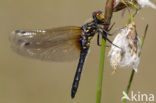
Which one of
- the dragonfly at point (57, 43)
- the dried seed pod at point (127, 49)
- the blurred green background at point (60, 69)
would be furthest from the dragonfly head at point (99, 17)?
the blurred green background at point (60, 69)

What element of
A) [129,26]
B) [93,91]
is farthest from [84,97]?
[129,26]

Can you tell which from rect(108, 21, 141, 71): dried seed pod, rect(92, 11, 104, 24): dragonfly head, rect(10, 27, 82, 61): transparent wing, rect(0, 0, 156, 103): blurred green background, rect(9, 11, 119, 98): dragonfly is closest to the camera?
rect(108, 21, 141, 71): dried seed pod

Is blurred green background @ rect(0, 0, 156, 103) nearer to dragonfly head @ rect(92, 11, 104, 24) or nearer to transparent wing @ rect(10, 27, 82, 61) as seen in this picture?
transparent wing @ rect(10, 27, 82, 61)

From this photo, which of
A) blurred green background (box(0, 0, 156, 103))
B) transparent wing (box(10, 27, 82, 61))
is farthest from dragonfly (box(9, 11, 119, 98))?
blurred green background (box(0, 0, 156, 103))

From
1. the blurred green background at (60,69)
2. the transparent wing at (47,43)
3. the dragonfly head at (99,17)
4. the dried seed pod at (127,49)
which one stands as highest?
the dragonfly head at (99,17)

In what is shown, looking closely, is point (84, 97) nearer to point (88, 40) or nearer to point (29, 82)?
point (29, 82)

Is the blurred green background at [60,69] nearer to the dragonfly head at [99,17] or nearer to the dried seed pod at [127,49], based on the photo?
the dragonfly head at [99,17]

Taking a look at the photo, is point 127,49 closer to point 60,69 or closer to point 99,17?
point 99,17

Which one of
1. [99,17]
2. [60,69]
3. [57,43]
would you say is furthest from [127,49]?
[60,69]
